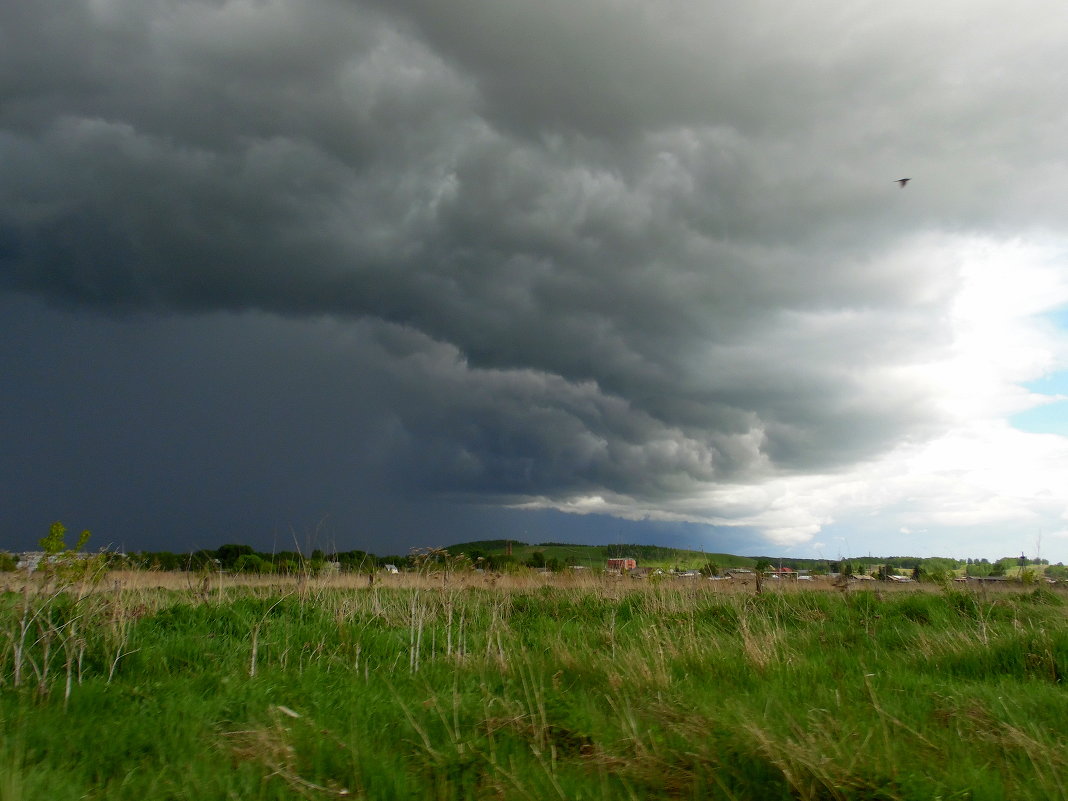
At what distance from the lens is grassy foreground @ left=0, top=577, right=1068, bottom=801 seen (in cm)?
479

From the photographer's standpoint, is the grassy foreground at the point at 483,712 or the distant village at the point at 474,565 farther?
the distant village at the point at 474,565

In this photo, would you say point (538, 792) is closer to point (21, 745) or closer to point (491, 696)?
point (491, 696)

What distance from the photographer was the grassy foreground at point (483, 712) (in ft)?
15.7

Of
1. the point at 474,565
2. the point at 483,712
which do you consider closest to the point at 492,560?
the point at 474,565

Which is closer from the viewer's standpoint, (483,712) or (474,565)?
(483,712)

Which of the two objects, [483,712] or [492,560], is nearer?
[483,712]

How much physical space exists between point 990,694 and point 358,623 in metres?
Answer: 8.41

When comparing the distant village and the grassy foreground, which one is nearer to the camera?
the grassy foreground

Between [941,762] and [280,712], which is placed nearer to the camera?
[941,762]

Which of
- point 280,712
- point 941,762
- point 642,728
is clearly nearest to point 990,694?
point 941,762

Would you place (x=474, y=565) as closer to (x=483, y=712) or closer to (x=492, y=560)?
(x=492, y=560)

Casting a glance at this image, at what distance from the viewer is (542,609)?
17.7 meters

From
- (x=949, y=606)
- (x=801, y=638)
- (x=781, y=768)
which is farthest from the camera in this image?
(x=949, y=606)

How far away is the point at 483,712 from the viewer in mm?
6461
